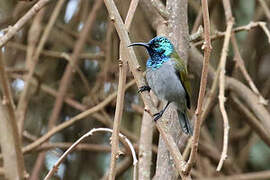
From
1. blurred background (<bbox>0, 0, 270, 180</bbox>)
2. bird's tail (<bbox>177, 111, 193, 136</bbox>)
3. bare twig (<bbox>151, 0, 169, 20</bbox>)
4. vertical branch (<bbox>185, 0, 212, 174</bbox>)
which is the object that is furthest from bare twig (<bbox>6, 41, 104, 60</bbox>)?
vertical branch (<bbox>185, 0, 212, 174</bbox>)

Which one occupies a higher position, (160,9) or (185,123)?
(160,9)

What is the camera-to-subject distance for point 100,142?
5.38 metres

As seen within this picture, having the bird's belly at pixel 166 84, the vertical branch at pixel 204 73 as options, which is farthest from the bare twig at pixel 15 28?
the vertical branch at pixel 204 73

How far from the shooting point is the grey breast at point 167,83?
328 centimetres

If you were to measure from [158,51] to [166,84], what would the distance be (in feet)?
0.66

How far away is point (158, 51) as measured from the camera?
333 centimetres

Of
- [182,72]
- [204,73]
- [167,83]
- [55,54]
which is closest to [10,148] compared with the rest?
[167,83]

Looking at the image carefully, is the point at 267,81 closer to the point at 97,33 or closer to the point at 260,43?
the point at 260,43

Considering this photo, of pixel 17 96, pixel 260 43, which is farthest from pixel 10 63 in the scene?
pixel 260 43

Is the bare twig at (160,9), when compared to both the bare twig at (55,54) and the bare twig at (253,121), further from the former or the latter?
the bare twig at (55,54)

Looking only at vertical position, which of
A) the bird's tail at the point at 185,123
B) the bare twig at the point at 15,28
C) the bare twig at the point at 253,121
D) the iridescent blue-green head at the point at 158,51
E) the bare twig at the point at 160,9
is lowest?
the bare twig at the point at 253,121

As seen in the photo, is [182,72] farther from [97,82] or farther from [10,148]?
[97,82]

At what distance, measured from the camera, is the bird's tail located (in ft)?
10.3

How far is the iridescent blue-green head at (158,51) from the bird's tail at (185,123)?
336mm
